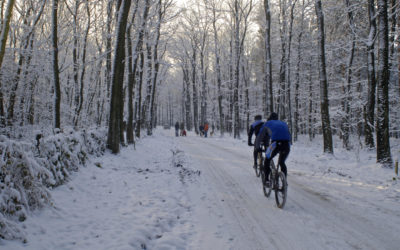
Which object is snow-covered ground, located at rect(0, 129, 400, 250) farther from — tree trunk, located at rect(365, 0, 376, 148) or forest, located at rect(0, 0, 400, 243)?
tree trunk, located at rect(365, 0, 376, 148)

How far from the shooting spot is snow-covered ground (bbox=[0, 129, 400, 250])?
386 centimetres

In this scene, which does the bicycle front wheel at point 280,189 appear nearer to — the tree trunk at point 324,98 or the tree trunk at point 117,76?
the tree trunk at point 117,76

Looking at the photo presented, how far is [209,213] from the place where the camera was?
5.20 metres

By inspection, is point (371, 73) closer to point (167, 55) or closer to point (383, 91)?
point (383, 91)

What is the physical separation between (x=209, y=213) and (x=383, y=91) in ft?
28.7

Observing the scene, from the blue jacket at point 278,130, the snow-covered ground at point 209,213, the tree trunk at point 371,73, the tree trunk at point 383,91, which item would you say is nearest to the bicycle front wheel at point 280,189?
the snow-covered ground at point 209,213

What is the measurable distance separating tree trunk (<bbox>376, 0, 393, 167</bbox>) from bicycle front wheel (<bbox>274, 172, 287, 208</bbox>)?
6.36 m

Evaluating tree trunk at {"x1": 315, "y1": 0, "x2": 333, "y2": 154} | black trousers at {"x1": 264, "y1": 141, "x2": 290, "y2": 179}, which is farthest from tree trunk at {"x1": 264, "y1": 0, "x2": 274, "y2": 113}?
black trousers at {"x1": 264, "y1": 141, "x2": 290, "y2": 179}

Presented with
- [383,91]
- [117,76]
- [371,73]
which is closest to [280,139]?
[383,91]

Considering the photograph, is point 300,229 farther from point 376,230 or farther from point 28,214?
point 28,214

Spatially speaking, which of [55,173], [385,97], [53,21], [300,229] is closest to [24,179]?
[55,173]

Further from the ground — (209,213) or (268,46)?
(268,46)

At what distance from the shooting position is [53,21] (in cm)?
1012

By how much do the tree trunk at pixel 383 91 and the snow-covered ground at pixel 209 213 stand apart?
1403 mm
